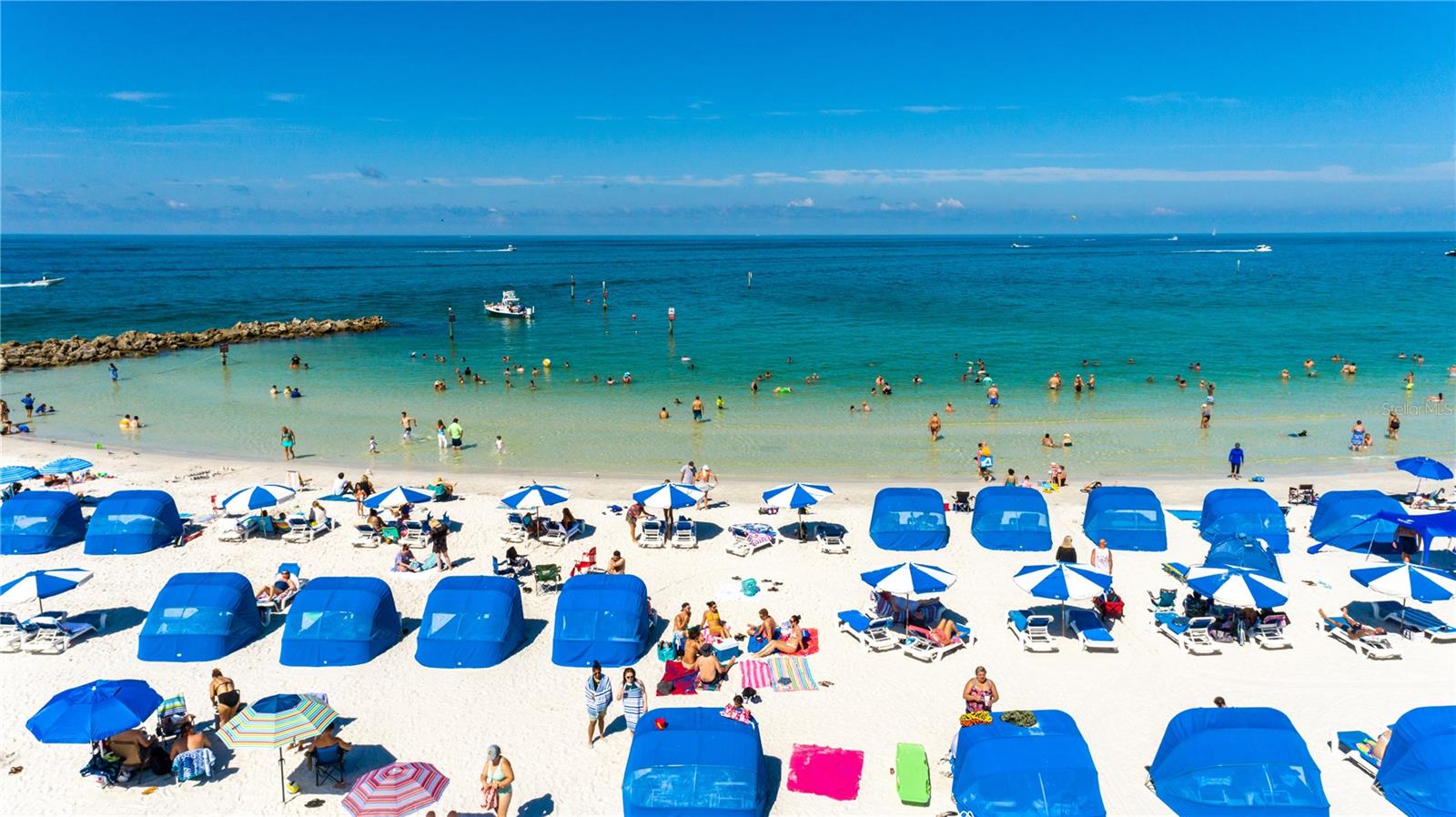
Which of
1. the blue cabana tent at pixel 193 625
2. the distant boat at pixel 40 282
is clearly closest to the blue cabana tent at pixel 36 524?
the blue cabana tent at pixel 193 625

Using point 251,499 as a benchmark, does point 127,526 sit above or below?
below

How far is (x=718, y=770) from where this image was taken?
31.6ft

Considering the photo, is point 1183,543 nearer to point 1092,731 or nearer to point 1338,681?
point 1338,681

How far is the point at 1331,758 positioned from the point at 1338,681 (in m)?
2.38

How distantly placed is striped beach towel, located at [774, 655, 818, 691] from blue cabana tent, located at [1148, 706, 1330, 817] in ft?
15.9

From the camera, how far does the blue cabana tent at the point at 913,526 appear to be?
60.7ft

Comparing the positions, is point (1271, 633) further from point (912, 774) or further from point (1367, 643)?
point (912, 774)

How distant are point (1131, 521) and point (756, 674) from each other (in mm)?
9635

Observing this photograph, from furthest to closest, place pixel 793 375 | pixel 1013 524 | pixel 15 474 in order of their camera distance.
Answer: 1. pixel 793 375
2. pixel 15 474
3. pixel 1013 524

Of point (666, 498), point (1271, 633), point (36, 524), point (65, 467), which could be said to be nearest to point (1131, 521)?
point (1271, 633)

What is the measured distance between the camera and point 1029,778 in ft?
31.4

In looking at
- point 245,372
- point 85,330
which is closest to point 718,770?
point 245,372

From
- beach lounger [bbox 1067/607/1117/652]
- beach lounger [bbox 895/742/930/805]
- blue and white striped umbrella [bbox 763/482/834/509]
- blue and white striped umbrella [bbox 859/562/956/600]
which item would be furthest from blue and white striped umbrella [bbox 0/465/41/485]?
beach lounger [bbox 1067/607/1117/652]

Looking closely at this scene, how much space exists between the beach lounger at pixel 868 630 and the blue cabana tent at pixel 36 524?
16663 mm
